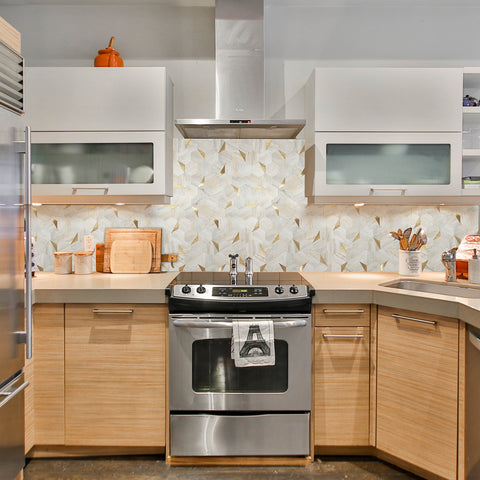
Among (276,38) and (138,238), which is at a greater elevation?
(276,38)

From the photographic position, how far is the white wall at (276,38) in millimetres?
2881

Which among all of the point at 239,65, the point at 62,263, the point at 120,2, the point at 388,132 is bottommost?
the point at 62,263

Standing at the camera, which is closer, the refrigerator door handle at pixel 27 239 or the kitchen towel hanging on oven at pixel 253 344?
the refrigerator door handle at pixel 27 239

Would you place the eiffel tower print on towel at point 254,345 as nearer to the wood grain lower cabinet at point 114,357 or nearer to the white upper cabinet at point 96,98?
the wood grain lower cabinet at point 114,357

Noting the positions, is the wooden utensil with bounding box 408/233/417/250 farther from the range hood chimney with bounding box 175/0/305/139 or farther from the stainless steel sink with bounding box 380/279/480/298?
the range hood chimney with bounding box 175/0/305/139

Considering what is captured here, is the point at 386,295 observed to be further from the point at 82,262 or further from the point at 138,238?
the point at 82,262

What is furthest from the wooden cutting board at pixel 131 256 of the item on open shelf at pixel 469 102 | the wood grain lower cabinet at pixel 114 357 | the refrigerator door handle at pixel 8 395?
the item on open shelf at pixel 469 102

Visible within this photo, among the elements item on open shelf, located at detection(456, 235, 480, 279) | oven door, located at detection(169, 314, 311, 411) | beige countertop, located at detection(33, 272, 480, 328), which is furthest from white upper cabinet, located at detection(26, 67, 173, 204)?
item on open shelf, located at detection(456, 235, 480, 279)

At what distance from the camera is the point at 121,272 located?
109 inches

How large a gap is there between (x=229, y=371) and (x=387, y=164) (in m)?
1.52

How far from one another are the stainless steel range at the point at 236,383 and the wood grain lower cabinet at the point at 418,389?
38 cm

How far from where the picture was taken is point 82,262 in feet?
8.90

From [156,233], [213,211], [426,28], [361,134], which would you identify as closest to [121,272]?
[156,233]

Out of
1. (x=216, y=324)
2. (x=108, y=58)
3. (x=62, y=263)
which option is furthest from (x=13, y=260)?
(x=108, y=58)
